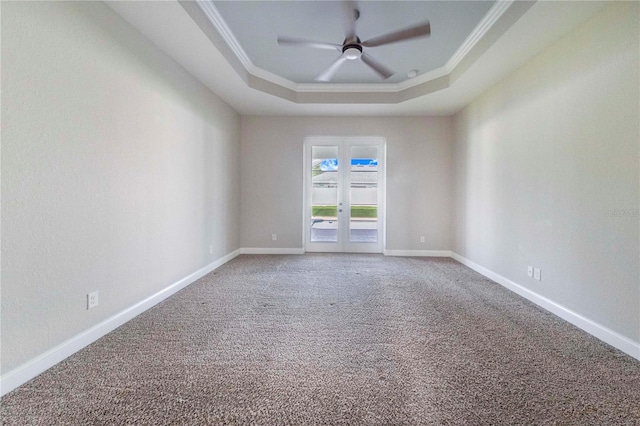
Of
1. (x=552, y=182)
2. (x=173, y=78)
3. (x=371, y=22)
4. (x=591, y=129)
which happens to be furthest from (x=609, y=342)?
(x=173, y=78)

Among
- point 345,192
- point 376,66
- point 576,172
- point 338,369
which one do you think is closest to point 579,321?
point 576,172

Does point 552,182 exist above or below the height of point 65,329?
above

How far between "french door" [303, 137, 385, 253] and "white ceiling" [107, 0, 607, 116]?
30.2 inches

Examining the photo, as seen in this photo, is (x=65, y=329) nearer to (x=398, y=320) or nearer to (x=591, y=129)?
(x=398, y=320)

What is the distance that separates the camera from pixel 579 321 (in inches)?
84.2

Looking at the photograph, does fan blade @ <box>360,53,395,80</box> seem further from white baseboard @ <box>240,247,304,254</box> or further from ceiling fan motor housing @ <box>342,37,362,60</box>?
white baseboard @ <box>240,247,304,254</box>

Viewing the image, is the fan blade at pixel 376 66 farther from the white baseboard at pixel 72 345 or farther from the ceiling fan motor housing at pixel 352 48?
the white baseboard at pixel 72 345

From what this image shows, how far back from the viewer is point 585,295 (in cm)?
212

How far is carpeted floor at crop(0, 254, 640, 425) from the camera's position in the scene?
1.24 metres

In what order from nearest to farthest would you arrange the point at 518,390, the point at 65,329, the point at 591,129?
the point at 518,390
the point at 65,329
the point at 591,129

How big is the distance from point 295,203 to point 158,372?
3624 mm

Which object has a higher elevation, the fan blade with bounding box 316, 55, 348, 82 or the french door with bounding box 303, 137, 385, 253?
the fan blade with bounding box 316, 55, 348, 82

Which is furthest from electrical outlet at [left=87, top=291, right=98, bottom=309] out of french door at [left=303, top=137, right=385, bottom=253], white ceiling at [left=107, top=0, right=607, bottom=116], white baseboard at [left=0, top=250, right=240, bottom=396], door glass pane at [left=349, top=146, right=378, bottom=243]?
door glass pane at [left=349, top=146, right=378, bottom=243]

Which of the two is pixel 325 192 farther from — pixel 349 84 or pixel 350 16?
pixel 350 16
